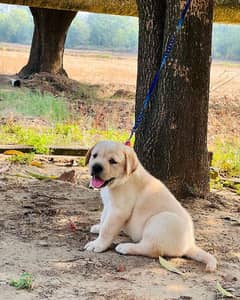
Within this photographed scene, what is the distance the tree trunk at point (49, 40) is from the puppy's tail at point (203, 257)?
10840 mm

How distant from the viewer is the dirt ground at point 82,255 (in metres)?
3.57

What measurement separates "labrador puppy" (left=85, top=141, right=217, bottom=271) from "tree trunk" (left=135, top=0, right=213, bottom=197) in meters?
1.41

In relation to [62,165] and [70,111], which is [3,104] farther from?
[62,165]

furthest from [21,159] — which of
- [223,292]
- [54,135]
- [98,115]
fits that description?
[223,292]

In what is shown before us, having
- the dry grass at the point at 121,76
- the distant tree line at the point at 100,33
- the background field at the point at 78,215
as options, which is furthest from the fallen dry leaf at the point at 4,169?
the distant tree line at the point at 100,33

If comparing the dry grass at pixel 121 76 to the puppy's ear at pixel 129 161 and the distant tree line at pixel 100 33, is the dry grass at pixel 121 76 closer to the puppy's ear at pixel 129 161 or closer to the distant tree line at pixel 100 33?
the distant tree line at pixel 100 33

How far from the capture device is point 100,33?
1888 centimetres

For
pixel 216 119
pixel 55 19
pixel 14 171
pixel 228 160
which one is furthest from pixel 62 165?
pixel 55 19

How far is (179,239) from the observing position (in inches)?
159

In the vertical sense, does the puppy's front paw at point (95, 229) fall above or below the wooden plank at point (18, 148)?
below

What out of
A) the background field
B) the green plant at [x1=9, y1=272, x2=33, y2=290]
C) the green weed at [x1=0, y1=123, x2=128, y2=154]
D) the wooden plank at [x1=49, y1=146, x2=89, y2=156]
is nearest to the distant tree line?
the background field

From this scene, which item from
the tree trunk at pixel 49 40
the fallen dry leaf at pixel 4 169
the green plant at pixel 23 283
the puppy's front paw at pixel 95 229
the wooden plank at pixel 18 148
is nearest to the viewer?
the green plant at pixel 23 283

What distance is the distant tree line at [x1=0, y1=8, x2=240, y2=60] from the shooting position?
16.2m

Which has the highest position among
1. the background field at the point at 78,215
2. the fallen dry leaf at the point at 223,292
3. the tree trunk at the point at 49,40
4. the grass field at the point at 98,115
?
the tree trunk at the point at 49,40
